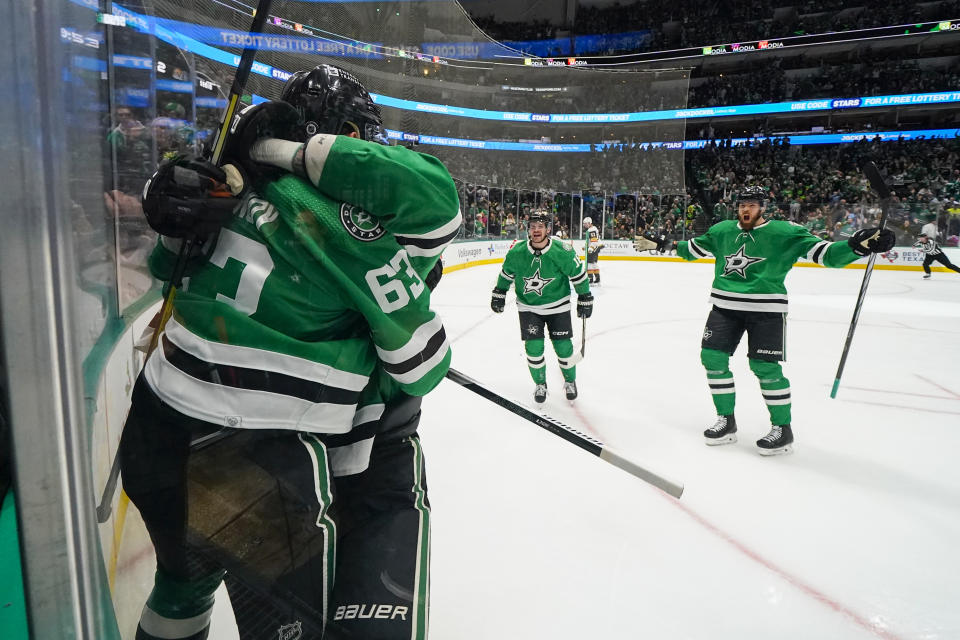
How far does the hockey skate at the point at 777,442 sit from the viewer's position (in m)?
2.76

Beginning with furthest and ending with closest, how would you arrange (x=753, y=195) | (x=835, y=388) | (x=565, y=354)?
(x=565, y=354)
(x=835, y=388)
(x=753, y=195)

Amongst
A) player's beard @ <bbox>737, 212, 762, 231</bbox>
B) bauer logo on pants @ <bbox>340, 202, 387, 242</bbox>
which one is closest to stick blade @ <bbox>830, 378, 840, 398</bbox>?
player's beard @ <bbox>737, 212, 762, 231</bbox>

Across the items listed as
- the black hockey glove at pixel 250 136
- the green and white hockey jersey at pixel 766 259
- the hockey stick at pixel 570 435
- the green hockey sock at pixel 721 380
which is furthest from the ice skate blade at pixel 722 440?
the black hockey glove at pixel 250 136

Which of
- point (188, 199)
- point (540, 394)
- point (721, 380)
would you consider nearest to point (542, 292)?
point (540, 394)

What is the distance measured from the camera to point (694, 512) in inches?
85.4

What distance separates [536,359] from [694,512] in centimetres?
151

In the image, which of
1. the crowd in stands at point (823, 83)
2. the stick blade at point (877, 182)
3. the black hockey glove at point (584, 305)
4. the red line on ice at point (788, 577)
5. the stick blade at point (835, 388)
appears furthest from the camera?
the crowd in stands at point (823, 83)

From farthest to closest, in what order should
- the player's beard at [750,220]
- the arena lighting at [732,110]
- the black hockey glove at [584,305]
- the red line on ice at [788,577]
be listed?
the arena lighting at [732,110] < the black hockey glove at [584,305] < the player's beard at [750,220] < the red line on ice at [788,577]

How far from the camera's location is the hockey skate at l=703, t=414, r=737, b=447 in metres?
2.89

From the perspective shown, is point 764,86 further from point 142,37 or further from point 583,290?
point 142,37

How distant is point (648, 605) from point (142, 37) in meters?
1.77

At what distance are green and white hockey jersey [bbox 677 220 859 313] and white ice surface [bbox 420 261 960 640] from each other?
2.48 feet

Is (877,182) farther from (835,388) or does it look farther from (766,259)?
(835,388)

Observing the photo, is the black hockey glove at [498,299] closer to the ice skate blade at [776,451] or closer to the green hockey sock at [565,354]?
the green hockey sock at [565,354]
